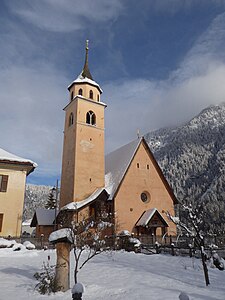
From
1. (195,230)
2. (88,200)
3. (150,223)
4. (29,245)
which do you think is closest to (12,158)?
(29,245)

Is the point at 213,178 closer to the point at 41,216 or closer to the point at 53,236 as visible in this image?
the point at 41,216

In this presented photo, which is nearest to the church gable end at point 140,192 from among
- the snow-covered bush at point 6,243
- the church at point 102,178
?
Result: the church at point 102,178

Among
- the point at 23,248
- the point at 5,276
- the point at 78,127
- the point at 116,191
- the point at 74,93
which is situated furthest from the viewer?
the point at 74,93

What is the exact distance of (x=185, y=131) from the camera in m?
140

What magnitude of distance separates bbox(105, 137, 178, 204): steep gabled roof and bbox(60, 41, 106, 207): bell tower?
147cm

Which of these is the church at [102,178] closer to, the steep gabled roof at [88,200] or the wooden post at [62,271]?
the steep gabled roof at [88,200]

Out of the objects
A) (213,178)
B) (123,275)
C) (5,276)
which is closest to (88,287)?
(123,275)

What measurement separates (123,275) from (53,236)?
12.8ft

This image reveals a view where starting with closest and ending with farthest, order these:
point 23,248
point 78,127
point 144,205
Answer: point 23,248 → point 144,205 → point 78,127

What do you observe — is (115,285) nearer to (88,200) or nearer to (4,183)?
(4,183)

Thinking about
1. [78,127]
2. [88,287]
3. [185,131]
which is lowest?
[88,287]

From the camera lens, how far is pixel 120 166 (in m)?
33.0

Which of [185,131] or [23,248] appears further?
[185,131]

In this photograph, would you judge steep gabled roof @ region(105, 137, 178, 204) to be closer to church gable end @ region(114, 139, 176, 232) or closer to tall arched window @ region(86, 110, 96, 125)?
church gable end @ region(114, 139, 176, 232)
